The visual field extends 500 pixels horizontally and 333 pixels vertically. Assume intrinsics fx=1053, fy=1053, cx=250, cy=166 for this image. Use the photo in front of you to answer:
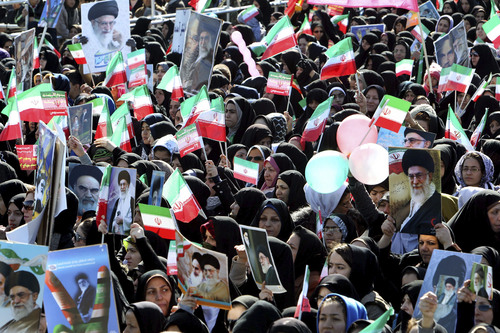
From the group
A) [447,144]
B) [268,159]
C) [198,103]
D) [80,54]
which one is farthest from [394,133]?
[80,54]

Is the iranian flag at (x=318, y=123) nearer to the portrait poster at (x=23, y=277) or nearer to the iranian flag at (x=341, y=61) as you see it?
the iranian flag at (x=341, y=61)

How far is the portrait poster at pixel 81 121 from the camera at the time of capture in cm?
890

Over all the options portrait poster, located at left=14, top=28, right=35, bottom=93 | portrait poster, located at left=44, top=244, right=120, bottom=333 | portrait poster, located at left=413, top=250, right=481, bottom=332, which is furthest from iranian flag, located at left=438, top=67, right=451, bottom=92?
portrait poster, located at left=44, top=244, right=120, bottom=333

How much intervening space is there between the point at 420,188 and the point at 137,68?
226 inches

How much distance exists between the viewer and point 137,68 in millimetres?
11055

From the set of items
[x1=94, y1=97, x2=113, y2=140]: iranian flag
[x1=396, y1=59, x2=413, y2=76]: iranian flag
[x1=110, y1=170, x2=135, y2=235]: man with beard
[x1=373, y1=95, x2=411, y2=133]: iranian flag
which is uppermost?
[x1=373, y1=95, x2=411, y2=133]: iranian flag

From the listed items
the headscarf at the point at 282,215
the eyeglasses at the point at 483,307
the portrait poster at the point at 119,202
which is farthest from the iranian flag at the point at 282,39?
the eyeglasses at the point at 483,307

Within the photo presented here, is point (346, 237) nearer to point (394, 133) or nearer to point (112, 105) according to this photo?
point (394, 133)

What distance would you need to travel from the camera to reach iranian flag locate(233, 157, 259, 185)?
764 centimetres

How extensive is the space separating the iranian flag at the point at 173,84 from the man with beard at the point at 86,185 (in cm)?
307

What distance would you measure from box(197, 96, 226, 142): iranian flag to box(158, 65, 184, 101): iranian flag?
1.94m

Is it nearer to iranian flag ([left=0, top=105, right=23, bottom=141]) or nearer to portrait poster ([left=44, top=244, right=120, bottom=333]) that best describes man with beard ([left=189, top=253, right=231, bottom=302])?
portrait poster ([left=44, top=244, right=120, bottom=333])

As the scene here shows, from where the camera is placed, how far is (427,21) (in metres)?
14.6

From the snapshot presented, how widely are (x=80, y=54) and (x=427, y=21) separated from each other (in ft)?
16.8
